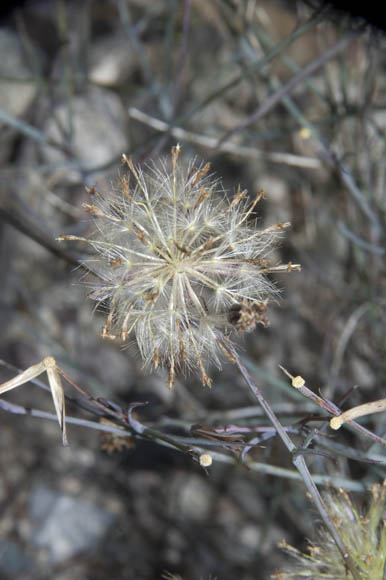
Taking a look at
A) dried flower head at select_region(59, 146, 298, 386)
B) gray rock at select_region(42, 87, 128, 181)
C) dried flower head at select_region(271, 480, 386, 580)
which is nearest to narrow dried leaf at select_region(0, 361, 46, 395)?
dried flower head at select_region(59, 146, 298, 386)

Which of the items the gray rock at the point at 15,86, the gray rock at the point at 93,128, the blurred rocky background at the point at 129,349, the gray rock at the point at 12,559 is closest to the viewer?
the blurred rocky background at the point at 129,349

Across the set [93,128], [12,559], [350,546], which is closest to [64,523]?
[12,559]

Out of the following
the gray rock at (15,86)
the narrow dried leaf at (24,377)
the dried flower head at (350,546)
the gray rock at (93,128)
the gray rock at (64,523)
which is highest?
the gray rock at (15,86)

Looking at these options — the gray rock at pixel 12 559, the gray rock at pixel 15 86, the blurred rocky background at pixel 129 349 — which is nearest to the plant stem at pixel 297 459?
the blurred rocky background at pixel 129 349

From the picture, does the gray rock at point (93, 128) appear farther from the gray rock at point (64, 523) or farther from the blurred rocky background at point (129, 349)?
the gray rock at point (64, 523)

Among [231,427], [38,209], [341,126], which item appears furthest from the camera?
[38,209]

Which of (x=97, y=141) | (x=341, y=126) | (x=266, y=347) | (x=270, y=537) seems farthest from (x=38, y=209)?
(x=270, y=537)

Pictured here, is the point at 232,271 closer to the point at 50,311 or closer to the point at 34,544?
the point at 50,311
